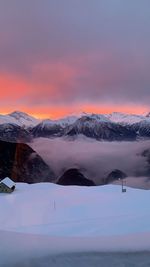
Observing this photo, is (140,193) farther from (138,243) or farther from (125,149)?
(125,149)

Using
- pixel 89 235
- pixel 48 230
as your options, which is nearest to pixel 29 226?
pixel 48 230

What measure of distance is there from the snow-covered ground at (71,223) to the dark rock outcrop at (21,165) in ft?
171

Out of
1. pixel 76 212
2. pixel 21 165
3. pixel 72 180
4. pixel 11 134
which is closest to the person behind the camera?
pixel 76 212

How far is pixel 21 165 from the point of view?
8406 centimetres

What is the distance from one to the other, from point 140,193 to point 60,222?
24.7ft

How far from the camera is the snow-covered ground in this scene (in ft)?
44.0

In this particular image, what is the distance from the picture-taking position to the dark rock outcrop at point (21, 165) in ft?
253

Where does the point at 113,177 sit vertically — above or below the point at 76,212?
above

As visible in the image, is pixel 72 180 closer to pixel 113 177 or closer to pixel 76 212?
pixel 113 177

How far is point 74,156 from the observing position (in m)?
166

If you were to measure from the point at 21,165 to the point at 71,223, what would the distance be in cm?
6913

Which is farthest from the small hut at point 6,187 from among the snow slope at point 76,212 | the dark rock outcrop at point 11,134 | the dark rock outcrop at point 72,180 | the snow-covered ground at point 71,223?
the dark rock outcrop at point 11,134

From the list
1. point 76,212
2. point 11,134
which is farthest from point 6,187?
point 11,134

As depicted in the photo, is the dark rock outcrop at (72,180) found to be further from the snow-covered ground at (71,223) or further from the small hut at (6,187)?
the snow-covered ground at (71,223)
